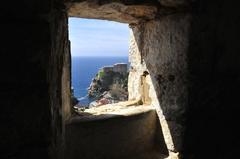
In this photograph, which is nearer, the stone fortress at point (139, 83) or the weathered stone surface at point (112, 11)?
the stone fortress at point (139, 83)

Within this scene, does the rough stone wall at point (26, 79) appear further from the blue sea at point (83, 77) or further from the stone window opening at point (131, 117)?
the blue sea at point (83, 77)

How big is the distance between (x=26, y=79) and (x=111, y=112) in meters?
1.30

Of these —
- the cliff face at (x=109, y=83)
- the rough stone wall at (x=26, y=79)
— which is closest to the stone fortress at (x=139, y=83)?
the rough stone wall at (x=26, y=79)

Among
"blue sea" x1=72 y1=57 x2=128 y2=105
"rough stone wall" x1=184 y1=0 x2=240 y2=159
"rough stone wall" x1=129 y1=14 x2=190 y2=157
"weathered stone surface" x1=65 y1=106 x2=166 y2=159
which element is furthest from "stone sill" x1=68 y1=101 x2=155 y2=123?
"blue sea" x1=72 y1=57 x2=128 y2=105

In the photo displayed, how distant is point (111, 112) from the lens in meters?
2.64

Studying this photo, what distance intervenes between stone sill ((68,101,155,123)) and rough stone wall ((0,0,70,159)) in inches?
31.4

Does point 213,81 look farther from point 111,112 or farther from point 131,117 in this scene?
point 111,112

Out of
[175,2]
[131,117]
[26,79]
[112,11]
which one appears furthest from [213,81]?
[26,79]

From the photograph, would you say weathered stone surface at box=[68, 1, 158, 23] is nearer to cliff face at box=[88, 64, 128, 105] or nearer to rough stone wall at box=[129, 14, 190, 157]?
rough stone wall at box=[129, 14, 190, 157]

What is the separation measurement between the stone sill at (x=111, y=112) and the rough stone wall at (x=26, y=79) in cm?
80

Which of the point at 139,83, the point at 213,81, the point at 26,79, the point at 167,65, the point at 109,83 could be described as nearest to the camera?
the point at 26,79

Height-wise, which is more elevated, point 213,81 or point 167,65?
point 167,65

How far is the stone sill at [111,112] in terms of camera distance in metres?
2.38

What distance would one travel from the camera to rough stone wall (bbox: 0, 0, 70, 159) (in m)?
1.39
